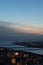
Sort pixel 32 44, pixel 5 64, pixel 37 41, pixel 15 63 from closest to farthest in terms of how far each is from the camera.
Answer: pixel 5 64, pixel 15 63, pixel 37 41, pixel 32 44

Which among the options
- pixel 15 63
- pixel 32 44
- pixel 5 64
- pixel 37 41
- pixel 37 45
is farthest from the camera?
pixel 32 44

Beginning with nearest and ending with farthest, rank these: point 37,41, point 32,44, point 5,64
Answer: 1. point 5,64
2. point 37,41
3. point 32,44

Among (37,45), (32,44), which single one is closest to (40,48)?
(37,45)

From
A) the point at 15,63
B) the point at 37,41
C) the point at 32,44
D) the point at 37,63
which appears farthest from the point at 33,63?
the point at 32,44

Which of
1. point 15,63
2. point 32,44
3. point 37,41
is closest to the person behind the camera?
point 15,63

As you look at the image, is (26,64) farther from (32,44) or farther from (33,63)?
(32,44)

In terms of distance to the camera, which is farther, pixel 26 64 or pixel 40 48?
pixel 40 48

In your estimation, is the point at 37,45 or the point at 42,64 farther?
the point at 37,45

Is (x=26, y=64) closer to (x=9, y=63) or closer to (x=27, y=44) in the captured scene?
(x=9, y=63)

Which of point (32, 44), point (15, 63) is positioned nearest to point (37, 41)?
point (32, 44)
